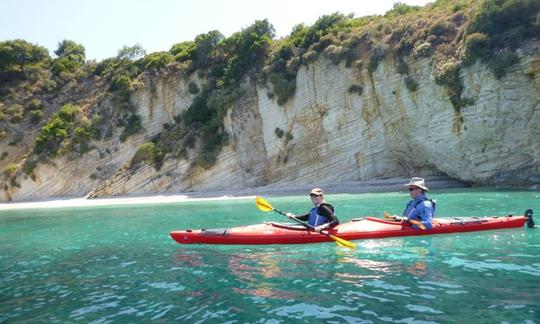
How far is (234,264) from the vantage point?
366 inches

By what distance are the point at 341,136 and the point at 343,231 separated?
2043 centimetres

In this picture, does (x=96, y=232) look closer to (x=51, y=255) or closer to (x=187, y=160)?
(x=51, y=255)

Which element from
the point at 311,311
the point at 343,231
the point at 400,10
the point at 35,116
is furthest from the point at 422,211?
the point at 35,116

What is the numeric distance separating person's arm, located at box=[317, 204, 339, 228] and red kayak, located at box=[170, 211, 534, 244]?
0.59 feet

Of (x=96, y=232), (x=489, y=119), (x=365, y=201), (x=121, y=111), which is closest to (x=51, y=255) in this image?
(x=96, y=232)

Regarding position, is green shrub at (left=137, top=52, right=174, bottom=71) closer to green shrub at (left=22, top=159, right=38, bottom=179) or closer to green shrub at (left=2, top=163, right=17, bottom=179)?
green shrub at (left=22, top=159, right=38, bottom=179)

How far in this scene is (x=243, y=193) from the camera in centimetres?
3109

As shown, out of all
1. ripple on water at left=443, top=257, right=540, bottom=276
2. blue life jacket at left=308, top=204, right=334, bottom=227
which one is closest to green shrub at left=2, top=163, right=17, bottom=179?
blue life jacket at left=308, top=204, right=334, bottom=227

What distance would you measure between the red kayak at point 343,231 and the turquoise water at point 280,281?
7.9 inches

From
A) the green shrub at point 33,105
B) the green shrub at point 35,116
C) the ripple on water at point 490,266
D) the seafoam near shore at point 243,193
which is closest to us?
the ripple on water at point 490,266

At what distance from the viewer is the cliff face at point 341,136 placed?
23953 mm

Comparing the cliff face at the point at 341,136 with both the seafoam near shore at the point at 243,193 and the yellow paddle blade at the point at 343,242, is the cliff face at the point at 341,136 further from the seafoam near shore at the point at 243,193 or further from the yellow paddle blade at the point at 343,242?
the yellow paddle blade at the point at 343,242

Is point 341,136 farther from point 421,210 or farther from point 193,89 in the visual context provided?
point 421,210

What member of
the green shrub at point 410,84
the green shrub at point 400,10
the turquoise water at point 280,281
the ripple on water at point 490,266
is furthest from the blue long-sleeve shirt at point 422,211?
the green shrub at point 400,10
